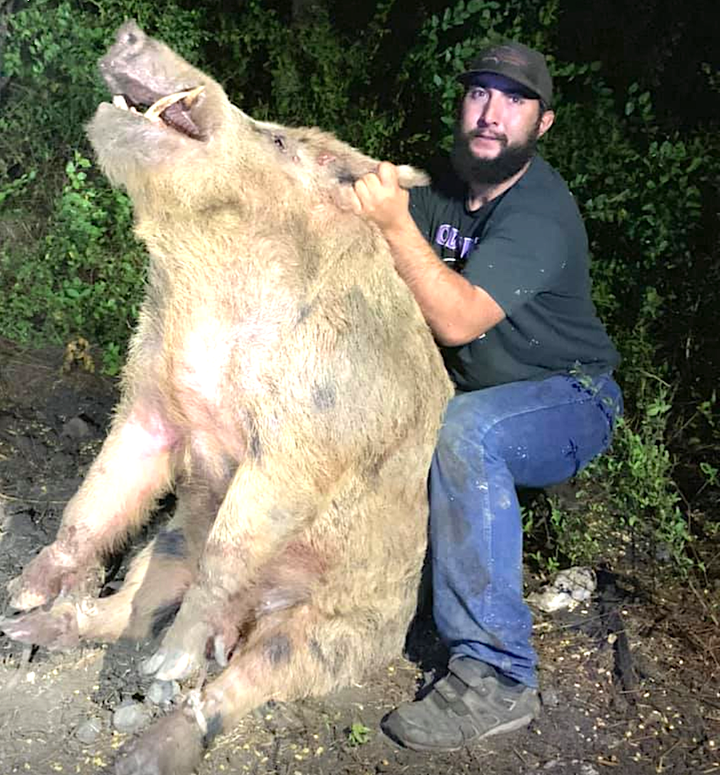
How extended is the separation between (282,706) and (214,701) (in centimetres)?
29

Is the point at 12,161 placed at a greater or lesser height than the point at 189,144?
lesser

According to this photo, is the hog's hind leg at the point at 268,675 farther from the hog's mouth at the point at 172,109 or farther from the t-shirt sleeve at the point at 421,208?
the hog's mouth at the point at 172,109

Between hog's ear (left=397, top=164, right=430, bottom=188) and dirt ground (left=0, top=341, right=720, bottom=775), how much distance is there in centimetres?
150

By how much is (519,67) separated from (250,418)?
1526 mm

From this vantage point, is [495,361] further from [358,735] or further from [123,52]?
[123,52]

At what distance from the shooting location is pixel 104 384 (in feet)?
17.8

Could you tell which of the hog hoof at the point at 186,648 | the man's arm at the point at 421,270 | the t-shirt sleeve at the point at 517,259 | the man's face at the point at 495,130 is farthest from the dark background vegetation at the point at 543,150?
the hog hoof at the point at 186,648

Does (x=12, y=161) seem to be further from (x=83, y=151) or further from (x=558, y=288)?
(x=558, y=288)

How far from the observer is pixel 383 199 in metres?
3.25

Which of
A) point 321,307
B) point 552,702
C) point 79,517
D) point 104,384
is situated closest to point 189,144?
point 321,307

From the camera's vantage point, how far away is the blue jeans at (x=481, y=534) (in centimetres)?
345

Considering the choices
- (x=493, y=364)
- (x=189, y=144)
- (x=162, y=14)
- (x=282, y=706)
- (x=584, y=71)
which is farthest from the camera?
(x=162, y=14)

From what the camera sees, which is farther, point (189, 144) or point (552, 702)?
point (552, 702)

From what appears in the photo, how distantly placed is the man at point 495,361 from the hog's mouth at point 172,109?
1.68 ft
